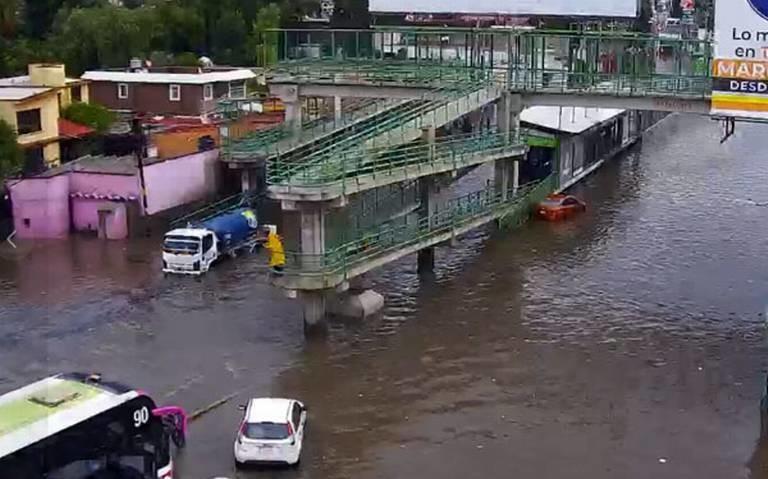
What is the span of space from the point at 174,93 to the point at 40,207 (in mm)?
10076

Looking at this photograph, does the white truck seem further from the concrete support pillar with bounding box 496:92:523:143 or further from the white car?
the white car

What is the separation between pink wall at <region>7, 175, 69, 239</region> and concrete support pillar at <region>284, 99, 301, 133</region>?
632 centimetres

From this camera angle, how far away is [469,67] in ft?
90.1

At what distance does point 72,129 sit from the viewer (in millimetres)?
30016

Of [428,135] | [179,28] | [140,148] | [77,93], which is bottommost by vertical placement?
[140,148]

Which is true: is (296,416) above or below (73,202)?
below

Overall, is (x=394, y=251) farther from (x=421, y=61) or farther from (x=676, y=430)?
(x=421, y=61)

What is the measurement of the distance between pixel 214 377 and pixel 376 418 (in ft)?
9.02

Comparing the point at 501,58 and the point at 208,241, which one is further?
the point at 501,58

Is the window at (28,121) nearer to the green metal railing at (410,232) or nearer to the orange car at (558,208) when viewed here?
the green metal railing at (410,232)

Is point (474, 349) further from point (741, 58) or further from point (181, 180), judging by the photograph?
point (181, 180)

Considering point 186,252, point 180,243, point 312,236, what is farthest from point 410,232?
point 180,243

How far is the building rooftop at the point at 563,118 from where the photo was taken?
99.6 feet

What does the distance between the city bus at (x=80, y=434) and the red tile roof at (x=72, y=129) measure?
18428 millimetres
